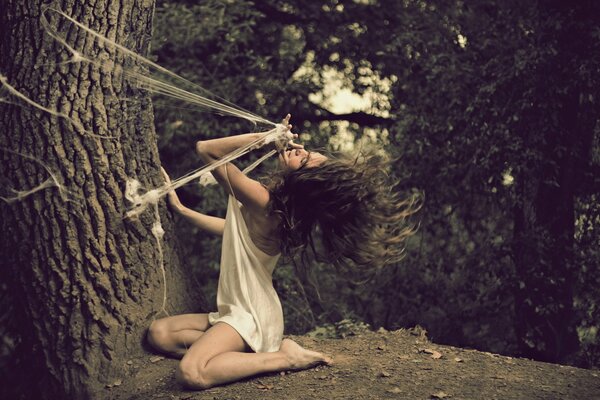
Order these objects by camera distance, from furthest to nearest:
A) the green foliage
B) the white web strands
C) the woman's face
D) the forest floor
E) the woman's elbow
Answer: the green foliage → the woman's face → the woman's elbow → the white web strands → the forest floor

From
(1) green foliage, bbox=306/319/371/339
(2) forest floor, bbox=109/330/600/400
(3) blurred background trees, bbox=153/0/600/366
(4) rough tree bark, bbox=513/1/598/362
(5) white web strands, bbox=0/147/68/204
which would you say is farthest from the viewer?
(3) blurred background trees, bbox=153/0/600/366

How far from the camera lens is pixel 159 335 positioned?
4.38m

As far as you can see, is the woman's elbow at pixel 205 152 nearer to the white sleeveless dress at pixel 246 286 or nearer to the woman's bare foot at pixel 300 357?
the white sleeveless dress at pixel 246 286

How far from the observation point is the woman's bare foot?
4.32 metres

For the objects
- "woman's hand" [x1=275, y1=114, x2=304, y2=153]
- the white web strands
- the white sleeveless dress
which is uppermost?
"woman's hand" [x1=275, y1=114, x2=304, y2=153]

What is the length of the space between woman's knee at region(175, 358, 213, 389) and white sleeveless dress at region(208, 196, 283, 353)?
367 mm

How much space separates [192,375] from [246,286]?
0.63 metres

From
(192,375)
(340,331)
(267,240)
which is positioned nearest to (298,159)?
(267,240)

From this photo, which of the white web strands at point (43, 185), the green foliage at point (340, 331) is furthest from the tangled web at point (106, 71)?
the green foliage at point (340, 331)

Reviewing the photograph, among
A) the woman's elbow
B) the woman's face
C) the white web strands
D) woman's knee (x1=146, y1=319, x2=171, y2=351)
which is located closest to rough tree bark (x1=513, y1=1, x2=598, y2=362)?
the woman's face

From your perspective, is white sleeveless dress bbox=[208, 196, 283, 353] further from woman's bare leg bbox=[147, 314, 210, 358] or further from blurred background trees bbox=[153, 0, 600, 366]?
blurred background trees bbox=[153, 0, 600, 366]

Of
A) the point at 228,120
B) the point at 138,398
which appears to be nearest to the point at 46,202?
the point at 138,398

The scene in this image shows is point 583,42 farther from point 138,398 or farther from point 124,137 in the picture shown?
point 138,398

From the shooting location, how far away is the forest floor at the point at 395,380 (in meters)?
4.05
